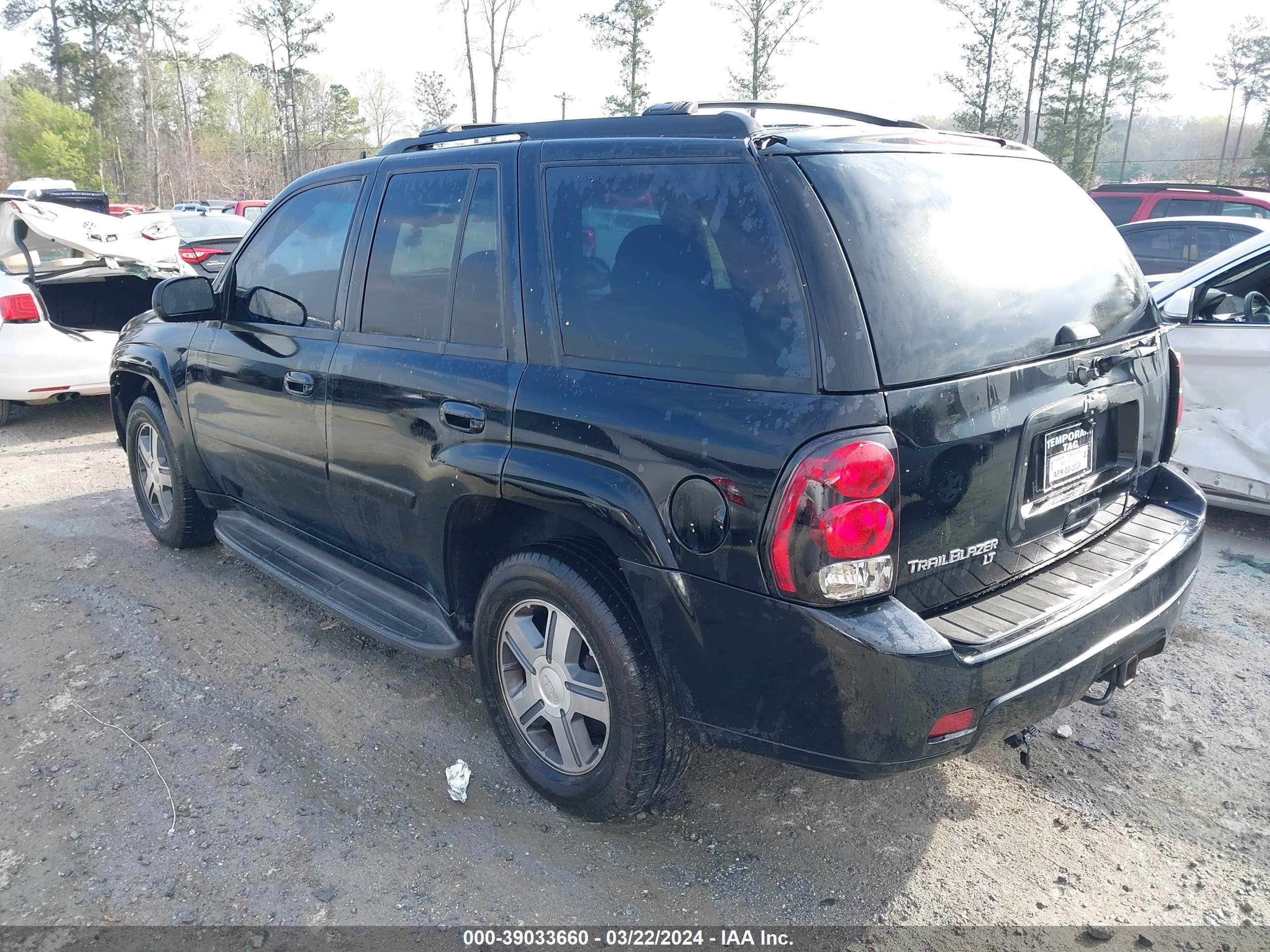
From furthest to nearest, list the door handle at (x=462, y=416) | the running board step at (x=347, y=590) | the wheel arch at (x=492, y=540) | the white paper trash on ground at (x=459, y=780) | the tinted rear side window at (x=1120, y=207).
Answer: the tinted rear side window at (x=1120, y=207) < the running board step at (x=347, y=590) < the white paper trash on ground at (x=459, y=780) < the door handle at (x=462, y=416) < the wheel arch at (x=492, y=540)

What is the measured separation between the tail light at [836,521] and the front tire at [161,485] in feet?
12.1

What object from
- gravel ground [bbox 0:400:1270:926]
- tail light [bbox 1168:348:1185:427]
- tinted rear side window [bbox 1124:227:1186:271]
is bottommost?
gravel ground [bbox 0:400:1270:926]

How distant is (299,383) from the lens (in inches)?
143

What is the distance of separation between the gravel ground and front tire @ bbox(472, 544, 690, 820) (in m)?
0.18

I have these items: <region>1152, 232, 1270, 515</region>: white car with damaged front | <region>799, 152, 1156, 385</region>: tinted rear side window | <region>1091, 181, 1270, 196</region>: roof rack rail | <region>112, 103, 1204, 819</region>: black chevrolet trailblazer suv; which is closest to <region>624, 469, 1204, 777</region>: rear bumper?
<region>112, 103, 1204, 819</region>: black chevrolet trailblazer suv

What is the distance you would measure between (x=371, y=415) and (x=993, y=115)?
129 ft

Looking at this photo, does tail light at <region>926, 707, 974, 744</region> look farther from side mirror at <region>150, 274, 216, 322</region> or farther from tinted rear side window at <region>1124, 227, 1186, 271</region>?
tinted rear side window at <region>1124, 227, 1186, 271</region>

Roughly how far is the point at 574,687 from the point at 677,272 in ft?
4.12

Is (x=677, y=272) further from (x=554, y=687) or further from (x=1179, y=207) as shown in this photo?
(x=1179, y=207)

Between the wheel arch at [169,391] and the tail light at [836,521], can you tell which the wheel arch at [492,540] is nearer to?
the tail light at [836,521]

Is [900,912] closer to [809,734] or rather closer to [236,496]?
[809,734]

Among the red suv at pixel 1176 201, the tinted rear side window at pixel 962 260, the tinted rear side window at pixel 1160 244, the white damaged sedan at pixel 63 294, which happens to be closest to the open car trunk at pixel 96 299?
the white damaged sedan at pixel 63 294

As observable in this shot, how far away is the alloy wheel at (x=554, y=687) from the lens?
2.77 meters

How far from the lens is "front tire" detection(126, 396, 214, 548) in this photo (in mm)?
4824
